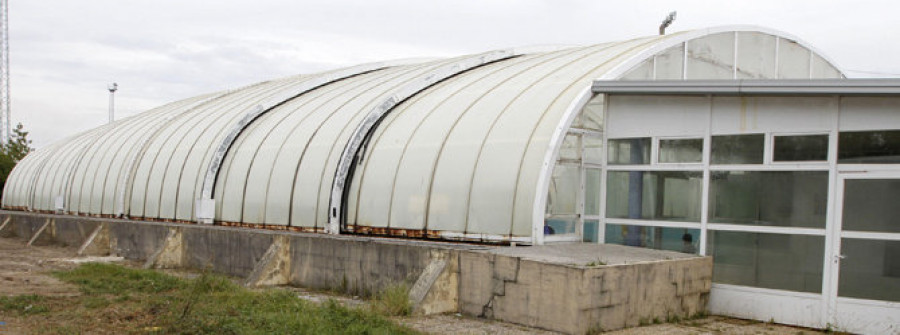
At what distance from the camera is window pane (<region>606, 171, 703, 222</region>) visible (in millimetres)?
12414

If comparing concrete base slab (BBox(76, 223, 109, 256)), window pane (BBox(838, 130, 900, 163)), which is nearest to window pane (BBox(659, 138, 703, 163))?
window pane (BBox(838, 130, 900, 163))

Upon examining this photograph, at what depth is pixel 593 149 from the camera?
520 inches

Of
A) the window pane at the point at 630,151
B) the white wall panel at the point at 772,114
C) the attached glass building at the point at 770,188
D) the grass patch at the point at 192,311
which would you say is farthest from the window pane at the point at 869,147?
the grass patch at the point at 192,311

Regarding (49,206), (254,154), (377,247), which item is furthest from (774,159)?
(49,206)

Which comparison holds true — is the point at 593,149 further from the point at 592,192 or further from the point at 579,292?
the point at 579,292

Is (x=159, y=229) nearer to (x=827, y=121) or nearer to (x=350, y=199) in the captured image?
(x=350, y=199)

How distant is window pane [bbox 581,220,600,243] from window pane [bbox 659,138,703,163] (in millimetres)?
1538

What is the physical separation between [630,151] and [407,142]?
444 cm

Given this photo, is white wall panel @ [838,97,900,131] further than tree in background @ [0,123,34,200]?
No

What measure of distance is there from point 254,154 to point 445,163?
6.81 m

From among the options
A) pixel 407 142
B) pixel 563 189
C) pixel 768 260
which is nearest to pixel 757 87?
pixel 768 260

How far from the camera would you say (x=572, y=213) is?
1289 centimetres

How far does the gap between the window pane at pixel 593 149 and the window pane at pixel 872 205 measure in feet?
Answer: 12.6

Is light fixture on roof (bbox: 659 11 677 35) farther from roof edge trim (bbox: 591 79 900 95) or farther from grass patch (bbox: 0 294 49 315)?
grass patch (bbox: 0 294 49 315)
